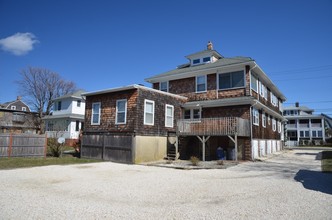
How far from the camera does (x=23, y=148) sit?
17.5 m

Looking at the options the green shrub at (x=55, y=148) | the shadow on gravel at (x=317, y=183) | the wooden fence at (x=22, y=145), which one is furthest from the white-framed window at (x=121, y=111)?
the shadow on gravel at (x=317, y=183)

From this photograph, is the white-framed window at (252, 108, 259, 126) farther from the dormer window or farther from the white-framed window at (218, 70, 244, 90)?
the dormer window

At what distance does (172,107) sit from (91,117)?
20.8ft

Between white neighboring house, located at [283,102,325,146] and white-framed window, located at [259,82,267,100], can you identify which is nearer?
white-framed window, located at [259,82,267,100]

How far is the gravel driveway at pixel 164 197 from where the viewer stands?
5328 millimetres

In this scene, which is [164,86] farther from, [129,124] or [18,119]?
[18,119]

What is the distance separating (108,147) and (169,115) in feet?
16.9

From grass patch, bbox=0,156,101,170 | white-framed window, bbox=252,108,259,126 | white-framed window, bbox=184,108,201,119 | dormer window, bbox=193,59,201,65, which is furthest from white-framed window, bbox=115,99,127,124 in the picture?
dormer window, bbox=193,59,201,65

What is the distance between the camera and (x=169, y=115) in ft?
61.0

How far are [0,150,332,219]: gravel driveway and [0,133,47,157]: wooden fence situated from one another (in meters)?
8.34

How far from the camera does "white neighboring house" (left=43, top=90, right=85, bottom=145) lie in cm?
3366

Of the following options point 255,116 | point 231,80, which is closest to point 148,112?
point 231,80

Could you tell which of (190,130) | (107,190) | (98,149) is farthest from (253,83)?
(107,190)

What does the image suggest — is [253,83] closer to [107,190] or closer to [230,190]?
[230,190]
